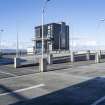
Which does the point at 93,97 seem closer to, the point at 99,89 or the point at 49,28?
the point at 99,89

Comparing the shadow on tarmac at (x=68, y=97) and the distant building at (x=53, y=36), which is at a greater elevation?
the distant building at (x=53, y=36)

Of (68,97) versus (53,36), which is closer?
(68,97)

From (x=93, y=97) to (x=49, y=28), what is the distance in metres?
81.1

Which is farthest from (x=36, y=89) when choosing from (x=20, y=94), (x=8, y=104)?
(x=8, y=104)

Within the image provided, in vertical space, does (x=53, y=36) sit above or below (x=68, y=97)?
above

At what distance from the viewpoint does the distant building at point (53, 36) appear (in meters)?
79.8

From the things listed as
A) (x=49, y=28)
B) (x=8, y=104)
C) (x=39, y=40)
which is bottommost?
(x=8, y=104)

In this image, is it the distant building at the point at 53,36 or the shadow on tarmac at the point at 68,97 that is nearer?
the shadow on tarmac at the point at 68,97

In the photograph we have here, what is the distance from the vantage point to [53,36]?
88438mm

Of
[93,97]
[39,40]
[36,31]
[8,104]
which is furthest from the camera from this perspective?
[36,31]

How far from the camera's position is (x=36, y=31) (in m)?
97.6

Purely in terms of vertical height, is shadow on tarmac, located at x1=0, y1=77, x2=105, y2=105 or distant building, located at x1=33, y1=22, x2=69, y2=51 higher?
distant building, located at x1=33, y1=22, x2=69, y2=51

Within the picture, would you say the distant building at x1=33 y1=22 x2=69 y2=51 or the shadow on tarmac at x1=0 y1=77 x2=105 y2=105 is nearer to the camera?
the shadow on tarmac at x1=0 y1=77 x2=105 y2=105

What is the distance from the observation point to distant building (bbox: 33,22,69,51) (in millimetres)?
79812
